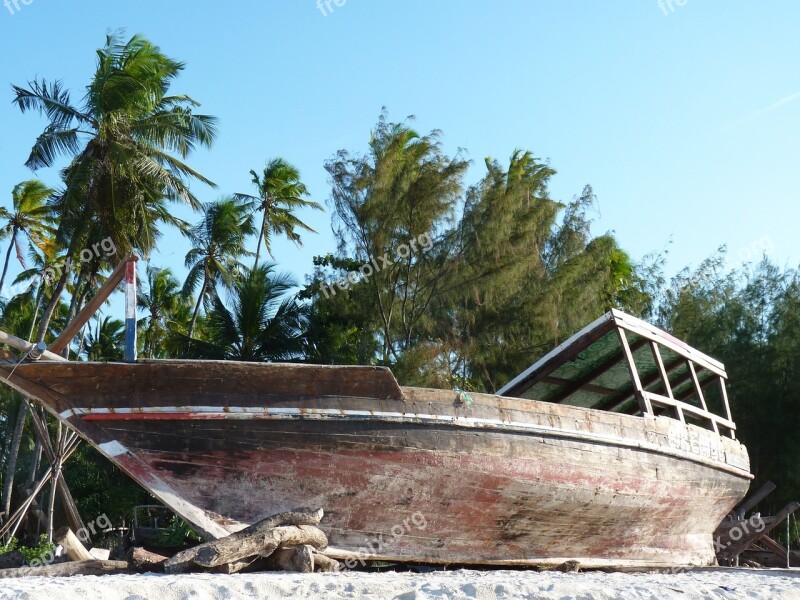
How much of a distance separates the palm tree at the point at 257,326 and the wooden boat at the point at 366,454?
13283 mm

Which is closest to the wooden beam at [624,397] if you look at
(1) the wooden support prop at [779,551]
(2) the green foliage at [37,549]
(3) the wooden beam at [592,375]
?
(3) the wooden beam at [592,375]

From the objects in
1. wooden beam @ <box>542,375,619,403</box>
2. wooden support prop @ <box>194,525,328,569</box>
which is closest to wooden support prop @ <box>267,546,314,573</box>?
wooden support prop @ <box>194,525,328,569</box>

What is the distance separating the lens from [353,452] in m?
8.03

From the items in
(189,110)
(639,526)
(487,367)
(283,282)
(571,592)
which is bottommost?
(571,592)

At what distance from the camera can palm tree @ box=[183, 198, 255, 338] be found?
88.9 ft

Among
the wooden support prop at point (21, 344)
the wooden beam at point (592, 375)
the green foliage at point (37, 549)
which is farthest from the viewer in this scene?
the green foliage at point (37, 549)

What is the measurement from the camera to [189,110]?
18.8m

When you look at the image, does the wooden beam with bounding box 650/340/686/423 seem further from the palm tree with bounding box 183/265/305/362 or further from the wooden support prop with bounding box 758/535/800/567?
the palm tree with bounding box 183/265/305/362

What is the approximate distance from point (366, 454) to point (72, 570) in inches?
108

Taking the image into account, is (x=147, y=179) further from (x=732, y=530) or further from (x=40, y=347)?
(x=732, y=530)

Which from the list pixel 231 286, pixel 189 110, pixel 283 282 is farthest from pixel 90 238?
pixel 231 286

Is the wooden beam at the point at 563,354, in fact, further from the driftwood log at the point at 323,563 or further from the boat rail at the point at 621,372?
the driftwood log at the point at 323,563

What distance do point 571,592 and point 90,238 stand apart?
48.4ft

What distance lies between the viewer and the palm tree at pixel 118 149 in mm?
17109
